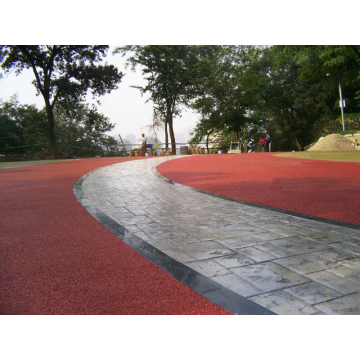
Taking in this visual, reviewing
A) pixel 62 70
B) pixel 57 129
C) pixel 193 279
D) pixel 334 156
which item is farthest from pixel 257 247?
pixel 57 129

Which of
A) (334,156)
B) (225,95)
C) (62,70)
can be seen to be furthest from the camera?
(225,95)

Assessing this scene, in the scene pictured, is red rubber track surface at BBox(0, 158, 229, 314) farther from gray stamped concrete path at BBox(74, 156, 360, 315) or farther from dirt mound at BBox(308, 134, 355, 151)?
dirt mound at BBox(308, 134, 355, 151)

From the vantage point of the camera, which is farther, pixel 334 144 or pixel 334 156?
pixel 334 144

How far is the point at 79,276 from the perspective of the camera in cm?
272

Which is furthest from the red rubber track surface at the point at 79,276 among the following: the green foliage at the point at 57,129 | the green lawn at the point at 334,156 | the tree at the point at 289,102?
the tree at the point at 289,102

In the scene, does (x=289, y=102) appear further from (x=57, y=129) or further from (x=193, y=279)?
(x=193, y=279)

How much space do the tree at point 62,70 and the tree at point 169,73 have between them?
417cm

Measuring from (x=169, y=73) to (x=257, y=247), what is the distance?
1184 inches

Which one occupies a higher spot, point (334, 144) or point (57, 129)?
point (57, 129)

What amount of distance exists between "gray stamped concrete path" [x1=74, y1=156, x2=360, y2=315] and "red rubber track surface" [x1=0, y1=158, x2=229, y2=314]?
0.36m

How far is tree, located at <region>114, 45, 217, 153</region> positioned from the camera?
30.6 metres

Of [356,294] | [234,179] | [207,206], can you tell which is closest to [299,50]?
[234,179]

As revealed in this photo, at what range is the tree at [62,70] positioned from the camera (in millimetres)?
24375
